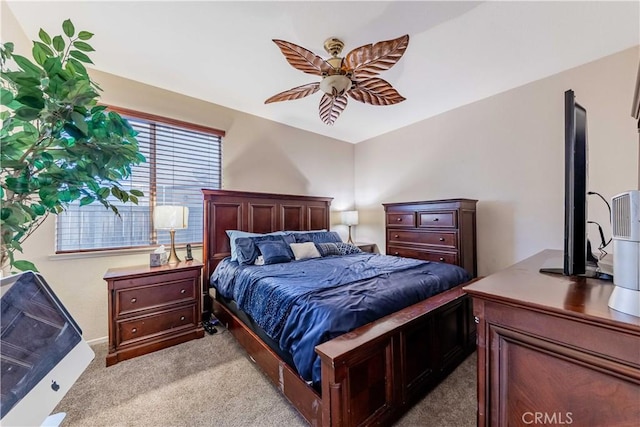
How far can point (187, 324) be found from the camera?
2502mm

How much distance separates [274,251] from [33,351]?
217 cm

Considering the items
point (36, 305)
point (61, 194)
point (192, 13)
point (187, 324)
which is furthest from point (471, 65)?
point (187, 324)

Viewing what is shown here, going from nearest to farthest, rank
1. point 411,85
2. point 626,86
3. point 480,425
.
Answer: point 480,425
point 626,86
point 411,85

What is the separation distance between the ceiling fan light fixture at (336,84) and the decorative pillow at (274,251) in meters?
1.71

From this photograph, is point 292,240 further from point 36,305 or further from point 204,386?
point 36,305

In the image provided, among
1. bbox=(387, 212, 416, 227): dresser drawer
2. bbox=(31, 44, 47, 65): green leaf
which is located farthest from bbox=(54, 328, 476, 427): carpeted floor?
bbox=(31, 44, 47, 65): green leaf

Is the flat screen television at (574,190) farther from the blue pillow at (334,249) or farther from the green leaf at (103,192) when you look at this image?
the blue pillow at (334,249)

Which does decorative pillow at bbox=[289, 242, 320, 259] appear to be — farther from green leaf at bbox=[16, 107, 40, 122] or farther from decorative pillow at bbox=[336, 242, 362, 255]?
green leaf at bbox=[16, 107, 40, 122]

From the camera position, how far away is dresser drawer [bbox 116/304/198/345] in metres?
2.17

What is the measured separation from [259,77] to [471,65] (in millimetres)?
2131

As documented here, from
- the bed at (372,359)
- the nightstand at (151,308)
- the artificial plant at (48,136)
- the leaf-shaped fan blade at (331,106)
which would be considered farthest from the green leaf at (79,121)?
the nightstand at (151,308)

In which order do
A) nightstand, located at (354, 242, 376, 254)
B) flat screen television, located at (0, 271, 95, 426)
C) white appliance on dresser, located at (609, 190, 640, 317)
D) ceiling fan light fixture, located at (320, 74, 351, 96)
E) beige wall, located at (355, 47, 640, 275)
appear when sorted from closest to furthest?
flat screen television, located at (0, 271, 95, 426) → white appliance on dresser, located at (609, 190, 640, 317) → ceiling fan light fixture, located at (320, 74, 351, 96) → beige wall, located at (355, 47, 640, 275) → nightstand, located at (354, 242, 376, 254)

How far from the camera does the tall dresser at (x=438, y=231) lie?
2.92 meters

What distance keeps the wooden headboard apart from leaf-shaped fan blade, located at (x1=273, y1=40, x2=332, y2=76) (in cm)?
184
